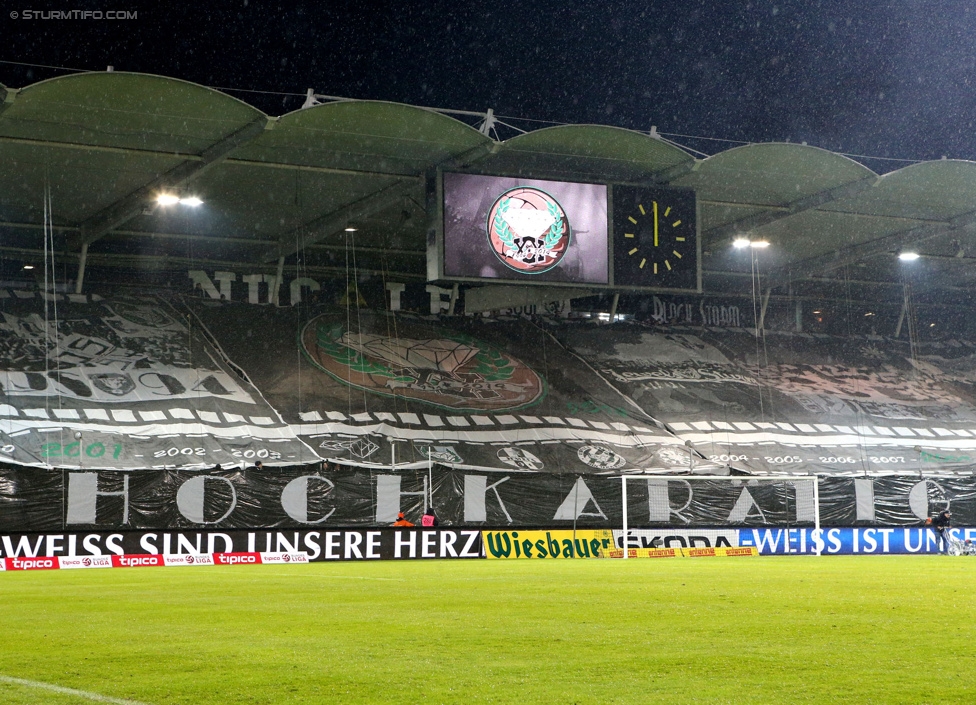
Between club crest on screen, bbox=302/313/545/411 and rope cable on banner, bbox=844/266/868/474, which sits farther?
rope cable on banner, bbox=844/266/868/474

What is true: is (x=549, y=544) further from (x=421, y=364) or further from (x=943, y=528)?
(x=421, y=364)

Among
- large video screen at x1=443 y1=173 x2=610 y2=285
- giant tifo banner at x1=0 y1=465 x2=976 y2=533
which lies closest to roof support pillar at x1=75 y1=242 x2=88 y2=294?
giant tifo banner at x1=0 y1=465 x2=976 y2=533

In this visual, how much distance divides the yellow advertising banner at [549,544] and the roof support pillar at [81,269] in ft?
53.2

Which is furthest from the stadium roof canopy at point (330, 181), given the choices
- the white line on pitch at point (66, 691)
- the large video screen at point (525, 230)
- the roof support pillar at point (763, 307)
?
the white line on pitch at point (66, 691)

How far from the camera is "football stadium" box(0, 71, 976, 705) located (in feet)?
38.7

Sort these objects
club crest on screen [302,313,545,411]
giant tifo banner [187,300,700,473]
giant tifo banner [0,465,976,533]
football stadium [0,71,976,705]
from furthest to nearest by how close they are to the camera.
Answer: club crest on screen [302,313,545,411]
giant tifo banner [187,300,700,473]
giant tifo banner [0,465,976,533]
football stadium [0,71,976,705]

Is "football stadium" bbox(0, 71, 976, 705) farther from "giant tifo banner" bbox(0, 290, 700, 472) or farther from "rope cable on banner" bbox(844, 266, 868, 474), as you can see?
"rope cable on banner" bbox(844, 266, 868, 474)

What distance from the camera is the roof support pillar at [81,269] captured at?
117 ft

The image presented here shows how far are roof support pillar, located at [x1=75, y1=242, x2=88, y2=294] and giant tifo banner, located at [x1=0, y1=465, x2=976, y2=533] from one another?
11639 mm

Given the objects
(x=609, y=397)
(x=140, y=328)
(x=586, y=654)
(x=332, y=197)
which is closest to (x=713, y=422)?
(x=609, y=397)

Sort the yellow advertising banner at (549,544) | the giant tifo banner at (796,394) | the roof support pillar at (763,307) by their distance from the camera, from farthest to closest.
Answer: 1. the roof support pillar at (763,307)
2. the giant tifo banner at (796,394)
3. the yellow advertising banner at (549,544)

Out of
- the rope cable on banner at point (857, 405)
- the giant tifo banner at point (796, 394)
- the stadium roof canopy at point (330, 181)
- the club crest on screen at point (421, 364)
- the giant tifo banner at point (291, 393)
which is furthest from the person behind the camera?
the rope cable on banner at point (857, 405)

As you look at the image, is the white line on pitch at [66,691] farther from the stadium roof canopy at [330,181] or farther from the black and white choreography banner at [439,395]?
the black and white choreography banner at [439,395]

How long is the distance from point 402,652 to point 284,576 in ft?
36.3
